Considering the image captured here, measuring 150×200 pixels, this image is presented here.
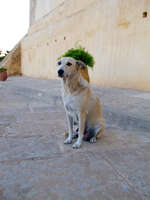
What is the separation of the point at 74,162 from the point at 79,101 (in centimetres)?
63

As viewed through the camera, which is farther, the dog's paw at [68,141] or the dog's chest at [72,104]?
the dog's paw at [68,141]

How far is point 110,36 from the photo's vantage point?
6797mm

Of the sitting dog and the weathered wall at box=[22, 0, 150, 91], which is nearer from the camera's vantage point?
the sitting dog

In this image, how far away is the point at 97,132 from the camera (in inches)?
79.3

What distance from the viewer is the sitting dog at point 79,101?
1714 millimetres

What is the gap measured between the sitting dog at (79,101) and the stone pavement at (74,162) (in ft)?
0.52

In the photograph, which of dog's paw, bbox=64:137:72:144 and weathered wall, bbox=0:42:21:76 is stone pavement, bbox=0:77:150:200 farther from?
weathered wall, bbox=0:42:21:76

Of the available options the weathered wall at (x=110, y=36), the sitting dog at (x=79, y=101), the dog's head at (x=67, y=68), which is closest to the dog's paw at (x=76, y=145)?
the sitting dog at (x=79, y=101)

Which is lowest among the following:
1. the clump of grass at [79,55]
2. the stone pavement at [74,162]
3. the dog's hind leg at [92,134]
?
the stone pavement at [74,162]

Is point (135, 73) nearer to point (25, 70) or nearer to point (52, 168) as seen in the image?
point (52, 168)

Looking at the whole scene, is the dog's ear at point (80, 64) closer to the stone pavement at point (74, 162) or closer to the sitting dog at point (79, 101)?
the sitting dog at point (79, 101)

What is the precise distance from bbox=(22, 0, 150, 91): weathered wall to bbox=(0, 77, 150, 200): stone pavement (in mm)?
3471

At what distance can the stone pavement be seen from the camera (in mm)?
1146

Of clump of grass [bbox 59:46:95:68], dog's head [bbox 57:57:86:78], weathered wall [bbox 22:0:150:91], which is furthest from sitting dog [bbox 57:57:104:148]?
weathered wall [bbox 22:0:150:91]
